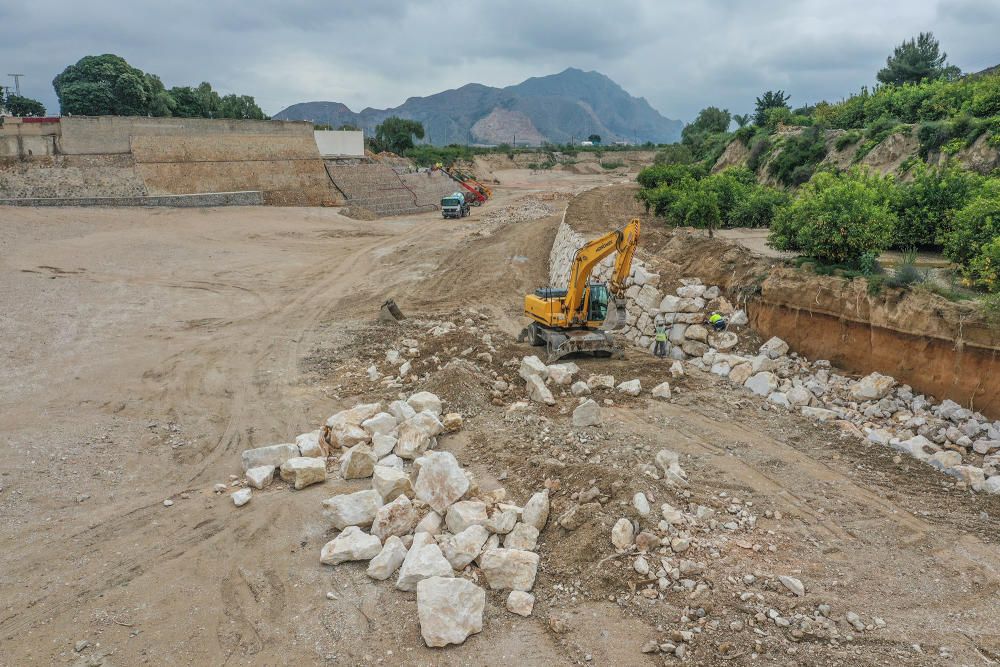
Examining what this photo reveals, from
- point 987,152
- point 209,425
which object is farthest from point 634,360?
point 987,152

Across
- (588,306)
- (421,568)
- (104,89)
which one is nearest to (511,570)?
(421,568)

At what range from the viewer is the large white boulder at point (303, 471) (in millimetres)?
8469

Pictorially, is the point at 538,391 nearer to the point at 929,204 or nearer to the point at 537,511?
the point at 537,511

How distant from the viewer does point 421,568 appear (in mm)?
6484

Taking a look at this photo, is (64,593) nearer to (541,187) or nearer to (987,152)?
(987,152)

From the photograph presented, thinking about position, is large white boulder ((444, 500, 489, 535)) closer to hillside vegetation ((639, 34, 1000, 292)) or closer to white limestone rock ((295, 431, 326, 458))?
white limestone rock ((295, 431, 326, 458))

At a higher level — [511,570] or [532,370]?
[532,370]

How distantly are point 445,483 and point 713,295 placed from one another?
10019mm

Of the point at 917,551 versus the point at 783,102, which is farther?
the point at 783,102

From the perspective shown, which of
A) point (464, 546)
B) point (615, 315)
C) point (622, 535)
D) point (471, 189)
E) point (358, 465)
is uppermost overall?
point (471, 189)

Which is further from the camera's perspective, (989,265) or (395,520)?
(989,265)

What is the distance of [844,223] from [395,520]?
11099 mm

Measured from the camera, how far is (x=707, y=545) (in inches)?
263

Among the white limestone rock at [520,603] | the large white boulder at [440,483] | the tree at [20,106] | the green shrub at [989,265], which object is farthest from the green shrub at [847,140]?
the tree at [20,106]
